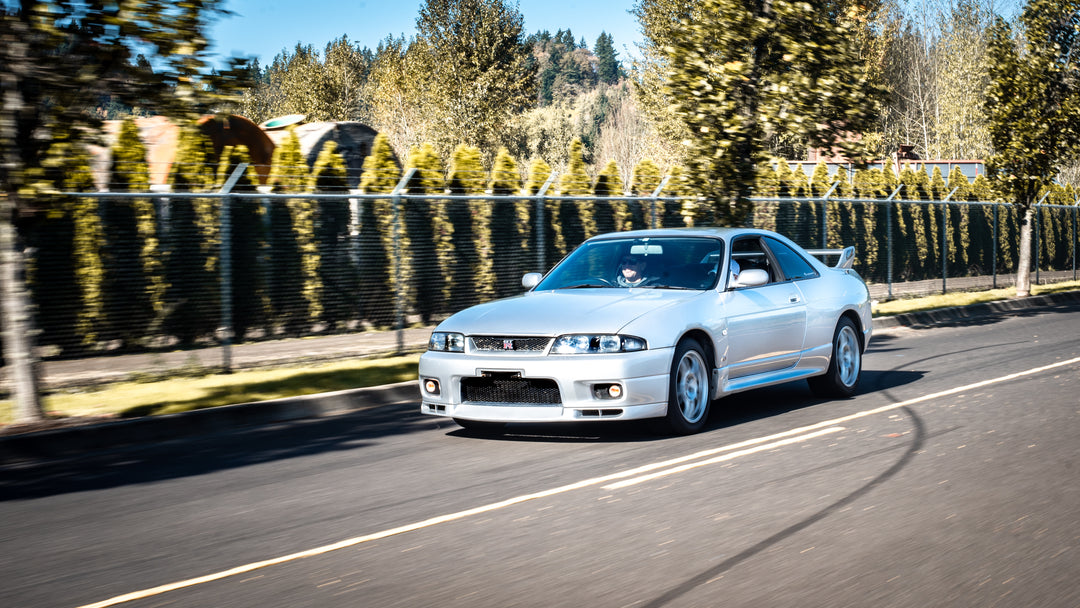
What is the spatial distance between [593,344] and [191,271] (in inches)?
282

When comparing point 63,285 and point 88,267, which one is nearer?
point 63,285

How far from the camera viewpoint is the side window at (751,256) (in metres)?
9.18

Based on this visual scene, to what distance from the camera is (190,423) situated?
9320 millimetres

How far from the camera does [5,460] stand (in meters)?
8.05

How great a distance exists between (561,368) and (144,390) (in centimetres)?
572

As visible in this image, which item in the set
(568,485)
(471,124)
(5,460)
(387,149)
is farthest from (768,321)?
(471,124)

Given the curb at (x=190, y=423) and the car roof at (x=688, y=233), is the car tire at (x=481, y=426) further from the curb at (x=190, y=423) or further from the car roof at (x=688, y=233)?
the curb at (x=190, y=423)

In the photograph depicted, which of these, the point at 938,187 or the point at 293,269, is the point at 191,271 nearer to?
the point at 293,269

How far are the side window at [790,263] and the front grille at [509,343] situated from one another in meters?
3.01

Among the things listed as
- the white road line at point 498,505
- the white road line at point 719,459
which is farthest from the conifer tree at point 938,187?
the white road line at point 719,459

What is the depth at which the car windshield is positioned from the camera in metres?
8.71

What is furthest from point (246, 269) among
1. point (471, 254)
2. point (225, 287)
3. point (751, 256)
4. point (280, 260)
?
point (751, 256)

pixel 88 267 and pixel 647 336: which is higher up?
pixel 88 267

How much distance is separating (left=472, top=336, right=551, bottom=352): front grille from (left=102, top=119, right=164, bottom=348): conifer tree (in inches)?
247
